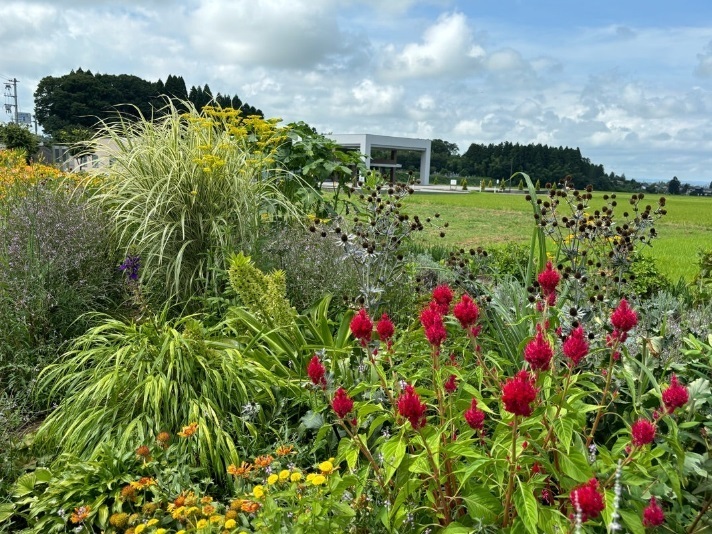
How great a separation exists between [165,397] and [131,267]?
157 cm

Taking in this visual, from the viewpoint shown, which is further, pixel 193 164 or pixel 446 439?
pixel 193 164

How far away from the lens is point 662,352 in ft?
7.58

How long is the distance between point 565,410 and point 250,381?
5.05 ft

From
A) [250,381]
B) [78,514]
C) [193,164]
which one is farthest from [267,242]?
[78,514]

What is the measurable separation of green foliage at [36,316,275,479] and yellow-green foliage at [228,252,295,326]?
262 millimetres

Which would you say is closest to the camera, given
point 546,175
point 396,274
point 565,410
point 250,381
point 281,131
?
point 565,410

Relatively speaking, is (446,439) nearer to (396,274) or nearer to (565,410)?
(565,410)

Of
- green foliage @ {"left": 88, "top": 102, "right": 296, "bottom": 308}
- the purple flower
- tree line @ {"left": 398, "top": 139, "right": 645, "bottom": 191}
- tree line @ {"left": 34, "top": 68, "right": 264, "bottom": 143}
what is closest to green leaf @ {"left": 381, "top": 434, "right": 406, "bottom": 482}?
Result: green foliage @ {"left": 88, "top": 102, "right": 296, "bottom": 308}

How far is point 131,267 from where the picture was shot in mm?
3719

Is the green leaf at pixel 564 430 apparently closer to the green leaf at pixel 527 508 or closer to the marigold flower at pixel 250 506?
the green leaf at pixel 527 508

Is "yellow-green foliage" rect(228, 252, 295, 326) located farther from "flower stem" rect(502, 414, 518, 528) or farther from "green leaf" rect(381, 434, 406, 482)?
"flower stem" rect(502, 414, 518, 528)

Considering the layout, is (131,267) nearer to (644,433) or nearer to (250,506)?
(250,506)

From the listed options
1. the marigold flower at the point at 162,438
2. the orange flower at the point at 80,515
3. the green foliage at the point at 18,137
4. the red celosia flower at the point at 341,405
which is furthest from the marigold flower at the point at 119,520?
the green foliage at the point at 18,137

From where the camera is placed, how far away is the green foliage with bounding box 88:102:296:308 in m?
3.90
